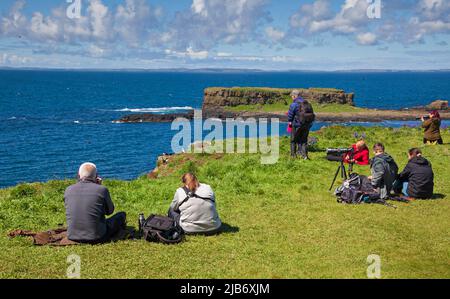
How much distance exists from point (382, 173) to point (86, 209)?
8833 mm

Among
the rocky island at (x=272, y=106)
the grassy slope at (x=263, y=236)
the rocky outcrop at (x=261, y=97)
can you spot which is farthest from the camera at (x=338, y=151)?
the rocky outcrop at (x=261, y=97)

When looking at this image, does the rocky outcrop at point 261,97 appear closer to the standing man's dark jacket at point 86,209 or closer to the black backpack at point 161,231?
the black backpack at point 161,231

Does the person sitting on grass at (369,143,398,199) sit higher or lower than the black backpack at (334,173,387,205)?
higher

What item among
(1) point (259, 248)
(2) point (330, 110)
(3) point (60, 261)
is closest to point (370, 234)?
(1) point (259, 248)

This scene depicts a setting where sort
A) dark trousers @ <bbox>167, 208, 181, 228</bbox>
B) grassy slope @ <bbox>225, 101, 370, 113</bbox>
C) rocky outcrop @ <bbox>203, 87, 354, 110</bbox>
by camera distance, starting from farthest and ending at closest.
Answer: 1. rocky outcrop @ <bbox>203, 87, 354, 110</bbox>
2. grassy slope @ <bbox>225, 101, 370, 113</bbox>
3. dark trousers @ <bbox>167, 208, 181, 228</bbox>

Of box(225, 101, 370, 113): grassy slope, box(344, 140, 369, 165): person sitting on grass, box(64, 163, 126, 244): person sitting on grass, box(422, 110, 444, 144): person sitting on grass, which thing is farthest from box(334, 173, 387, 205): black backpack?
box(225, 101, 370, 113): grassy slope

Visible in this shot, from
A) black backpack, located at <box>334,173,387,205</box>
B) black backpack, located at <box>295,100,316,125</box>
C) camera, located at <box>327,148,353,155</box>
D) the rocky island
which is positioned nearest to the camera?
black backpack, located at <box>334,173,387,205</box>

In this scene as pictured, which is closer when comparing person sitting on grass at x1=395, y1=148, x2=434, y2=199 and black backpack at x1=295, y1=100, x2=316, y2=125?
person sitting on grass at x1=395, y1=148, x2=434, y2=199

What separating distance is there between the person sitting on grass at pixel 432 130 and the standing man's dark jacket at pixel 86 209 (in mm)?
19828

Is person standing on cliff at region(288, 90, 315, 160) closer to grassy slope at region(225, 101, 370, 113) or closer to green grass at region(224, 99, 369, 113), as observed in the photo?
grassy slope at region(225, 101, 370, 113)

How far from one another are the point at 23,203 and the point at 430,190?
42.0 ft

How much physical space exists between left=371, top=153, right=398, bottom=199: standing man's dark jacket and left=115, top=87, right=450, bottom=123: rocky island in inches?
3917

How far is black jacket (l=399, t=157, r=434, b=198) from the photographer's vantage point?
15.1 meters
